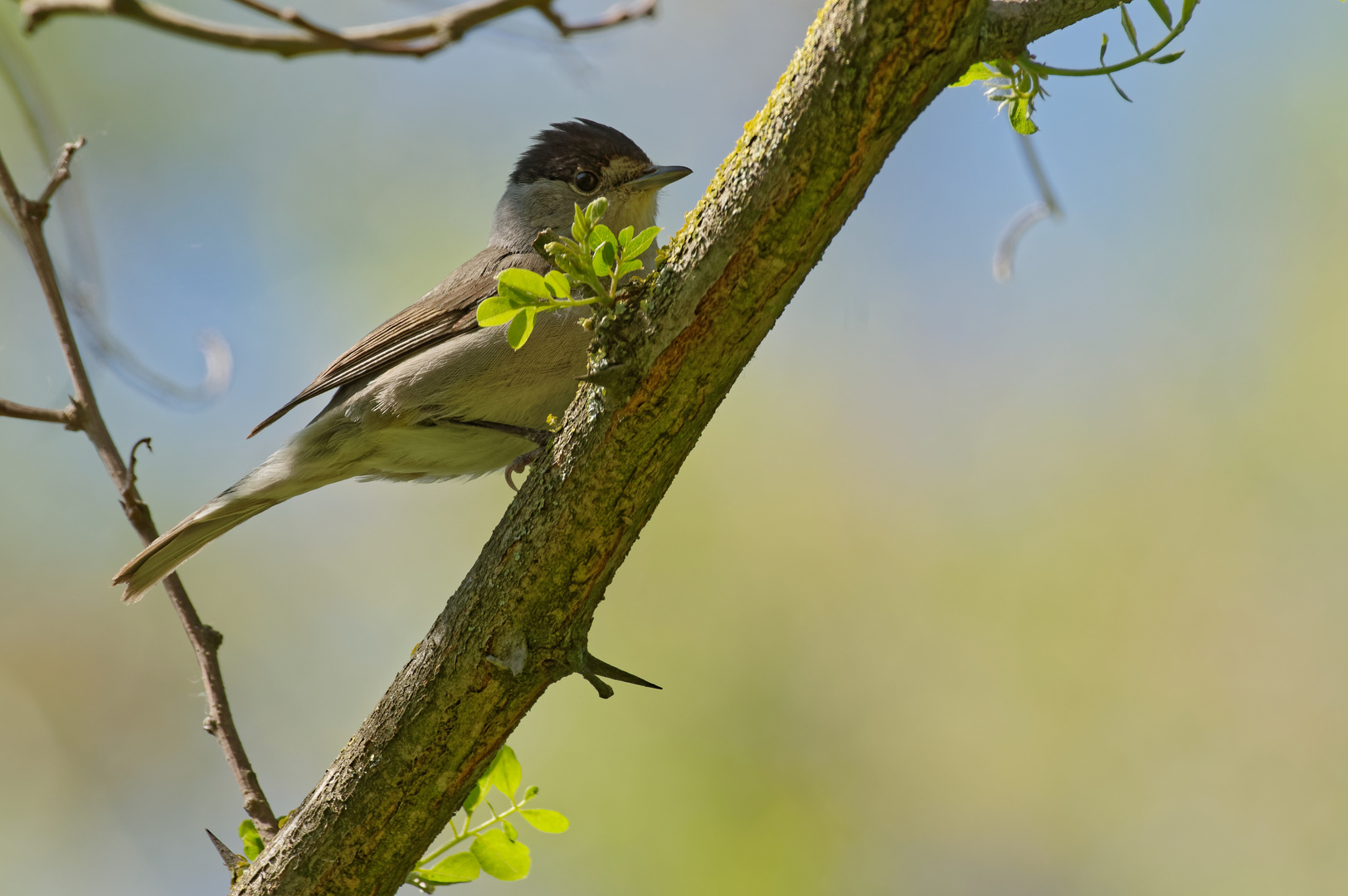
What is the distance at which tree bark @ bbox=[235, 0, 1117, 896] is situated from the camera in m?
2.06

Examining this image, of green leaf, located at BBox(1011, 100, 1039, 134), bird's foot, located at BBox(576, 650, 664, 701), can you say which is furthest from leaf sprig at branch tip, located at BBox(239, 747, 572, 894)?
green leaf, located at BBox(1011, 100, 1039, 134)

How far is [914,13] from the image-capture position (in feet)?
6.48

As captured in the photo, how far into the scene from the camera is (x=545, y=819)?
2885mm

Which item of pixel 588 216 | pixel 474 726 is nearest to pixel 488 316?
pixel 588 216

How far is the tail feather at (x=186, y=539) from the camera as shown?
13.8 feet

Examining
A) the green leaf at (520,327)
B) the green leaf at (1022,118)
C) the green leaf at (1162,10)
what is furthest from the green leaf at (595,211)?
the green leaf at (1162,10)

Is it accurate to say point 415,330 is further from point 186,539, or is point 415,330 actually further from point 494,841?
point 494,841

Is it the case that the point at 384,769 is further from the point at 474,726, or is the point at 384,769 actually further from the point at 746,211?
the point at 746,211

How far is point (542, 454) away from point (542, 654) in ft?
1.65

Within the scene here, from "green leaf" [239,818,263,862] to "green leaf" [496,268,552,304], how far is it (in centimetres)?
183

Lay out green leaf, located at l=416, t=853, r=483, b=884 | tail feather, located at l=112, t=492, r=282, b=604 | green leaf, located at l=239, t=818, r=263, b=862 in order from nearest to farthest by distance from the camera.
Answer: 1. green leaf, located at l=416, t=853, r=483, b=884
2. green leaf, located at l=239, t=818, r=263, b=862
3. tail feather, located at l=112, t=492, r=282, b=604

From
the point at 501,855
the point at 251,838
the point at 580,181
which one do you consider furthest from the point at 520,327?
the point at 580,181

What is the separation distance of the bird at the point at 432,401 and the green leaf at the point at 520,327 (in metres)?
1.48

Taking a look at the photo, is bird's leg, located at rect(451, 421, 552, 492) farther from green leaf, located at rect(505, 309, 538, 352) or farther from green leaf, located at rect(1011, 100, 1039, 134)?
green leaf, located at rect(1011, 100, 1039, 134)
